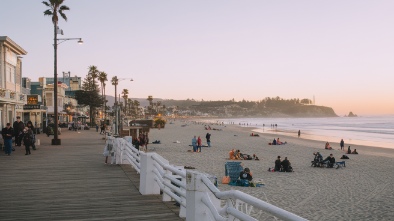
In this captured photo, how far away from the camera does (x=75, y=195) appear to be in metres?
8.49

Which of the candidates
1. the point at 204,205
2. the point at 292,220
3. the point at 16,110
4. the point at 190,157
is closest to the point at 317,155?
the point at 190,157

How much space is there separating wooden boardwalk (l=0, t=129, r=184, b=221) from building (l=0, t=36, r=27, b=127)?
17.0 m

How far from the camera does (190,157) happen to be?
93.5 feet

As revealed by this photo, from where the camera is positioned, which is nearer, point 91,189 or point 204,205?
point 204,205

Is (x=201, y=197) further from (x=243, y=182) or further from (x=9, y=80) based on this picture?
(x=9, y=80)

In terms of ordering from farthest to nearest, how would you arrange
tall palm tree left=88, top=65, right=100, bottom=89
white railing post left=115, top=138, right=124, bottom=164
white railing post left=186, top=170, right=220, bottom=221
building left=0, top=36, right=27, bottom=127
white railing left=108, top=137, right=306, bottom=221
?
tall palm tree left=88, top=65, right=100, bottom=89, building left=0, top=36, right=27, bottom=127, white railing post left=115, top=138, right=124, bottom=164, white railing post left=186, top=170, right=220, bottom=221, white railing left=108, top=137, right=306, bottom=221

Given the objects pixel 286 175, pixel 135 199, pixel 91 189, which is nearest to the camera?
pixel 135 199

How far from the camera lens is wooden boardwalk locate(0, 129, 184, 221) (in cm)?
679

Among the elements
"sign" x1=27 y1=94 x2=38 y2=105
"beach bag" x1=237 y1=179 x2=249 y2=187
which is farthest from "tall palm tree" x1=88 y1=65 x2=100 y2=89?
"beach bag" x1=237 y1=179 x2=249 y2=187

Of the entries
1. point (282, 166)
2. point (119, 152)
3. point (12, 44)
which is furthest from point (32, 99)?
point (119, 152)

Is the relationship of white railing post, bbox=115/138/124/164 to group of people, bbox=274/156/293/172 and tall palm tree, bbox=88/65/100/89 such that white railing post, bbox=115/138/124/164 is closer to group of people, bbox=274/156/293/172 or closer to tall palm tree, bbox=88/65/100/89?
group of people, bbox=274/156/293/172

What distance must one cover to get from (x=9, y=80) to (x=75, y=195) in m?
26.1

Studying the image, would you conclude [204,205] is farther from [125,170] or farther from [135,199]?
[125,170]

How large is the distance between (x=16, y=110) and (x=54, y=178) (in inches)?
1018
